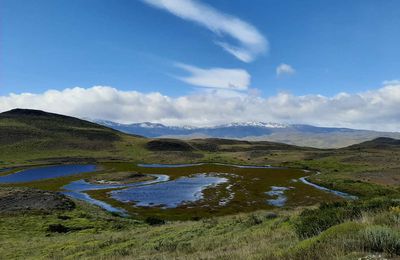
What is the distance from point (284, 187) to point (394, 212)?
77.4 m

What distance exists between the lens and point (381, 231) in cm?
949

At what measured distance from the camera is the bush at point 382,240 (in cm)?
884

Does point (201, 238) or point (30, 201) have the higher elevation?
point (201, 238)

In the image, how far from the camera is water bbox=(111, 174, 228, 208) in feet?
243

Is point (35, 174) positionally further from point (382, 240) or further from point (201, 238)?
point (382, 240)

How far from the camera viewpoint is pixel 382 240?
29.7 ft

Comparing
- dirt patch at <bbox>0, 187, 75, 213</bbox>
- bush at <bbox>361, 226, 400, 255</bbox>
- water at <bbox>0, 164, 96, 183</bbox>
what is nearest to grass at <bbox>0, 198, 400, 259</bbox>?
bush at <bbox>361, 226, 400, 255</bbox>

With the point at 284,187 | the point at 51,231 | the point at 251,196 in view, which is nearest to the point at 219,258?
the point at 51,231

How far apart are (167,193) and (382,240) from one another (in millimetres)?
77411

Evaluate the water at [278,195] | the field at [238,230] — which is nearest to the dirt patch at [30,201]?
the field at [238,230]

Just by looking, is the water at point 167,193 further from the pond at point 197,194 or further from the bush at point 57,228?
the bush at point 57,228

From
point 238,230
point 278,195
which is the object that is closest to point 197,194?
point 278,195

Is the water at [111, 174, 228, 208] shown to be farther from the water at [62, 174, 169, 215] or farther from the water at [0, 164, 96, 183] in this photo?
the water at [0, 164, 96, 183]

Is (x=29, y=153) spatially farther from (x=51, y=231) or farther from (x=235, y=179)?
(x=51, y=231)
